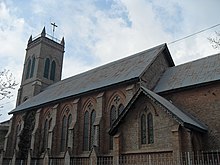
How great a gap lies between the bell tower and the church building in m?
6.45

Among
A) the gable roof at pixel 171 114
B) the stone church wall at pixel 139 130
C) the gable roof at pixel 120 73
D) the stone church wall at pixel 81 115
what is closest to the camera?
the gable roof at pixel 171 114

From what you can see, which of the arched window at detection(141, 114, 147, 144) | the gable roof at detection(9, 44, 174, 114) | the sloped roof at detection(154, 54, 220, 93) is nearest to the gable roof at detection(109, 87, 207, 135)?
the arched window at detection(141, 114, 147, 144)

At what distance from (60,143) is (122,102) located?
8996mm

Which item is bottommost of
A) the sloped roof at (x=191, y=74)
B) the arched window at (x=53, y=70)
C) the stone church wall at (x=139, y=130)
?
the stone church wall at (x=139, y=130)

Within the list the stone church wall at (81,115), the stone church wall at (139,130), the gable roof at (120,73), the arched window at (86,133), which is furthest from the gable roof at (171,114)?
the arched window at (86,133)

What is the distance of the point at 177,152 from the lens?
45.7 feet

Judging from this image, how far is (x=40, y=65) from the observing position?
4125 cm

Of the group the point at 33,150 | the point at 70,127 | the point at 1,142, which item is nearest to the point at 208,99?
the point at 70,127

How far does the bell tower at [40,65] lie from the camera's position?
133 ft

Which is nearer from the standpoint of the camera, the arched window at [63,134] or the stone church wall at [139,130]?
the stone church wall at [139,130]

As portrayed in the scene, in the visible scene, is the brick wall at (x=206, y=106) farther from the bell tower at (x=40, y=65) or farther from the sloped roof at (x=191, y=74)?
the bell tower at (x=40, y=65)

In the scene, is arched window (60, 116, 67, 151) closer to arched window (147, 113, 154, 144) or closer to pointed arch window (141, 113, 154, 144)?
pointed arch window (141, 113, 154, 144)

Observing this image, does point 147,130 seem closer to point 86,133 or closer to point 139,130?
point 139,130

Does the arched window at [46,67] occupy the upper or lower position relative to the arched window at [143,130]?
upper
